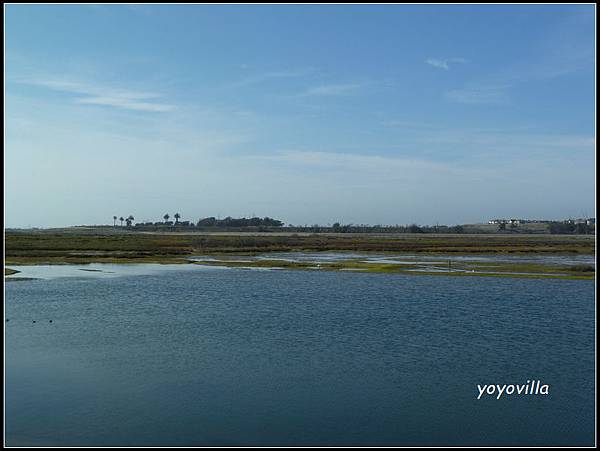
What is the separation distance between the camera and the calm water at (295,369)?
12.5 metres

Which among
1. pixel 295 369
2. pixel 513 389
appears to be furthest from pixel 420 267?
pixel 513 389

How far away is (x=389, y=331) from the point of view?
22016 mm

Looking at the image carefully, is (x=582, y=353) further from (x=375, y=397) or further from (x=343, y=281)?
(x=343, y=281)

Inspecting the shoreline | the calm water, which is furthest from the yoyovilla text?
the shoreline

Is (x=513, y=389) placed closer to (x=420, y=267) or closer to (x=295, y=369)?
(x=295, y=369)

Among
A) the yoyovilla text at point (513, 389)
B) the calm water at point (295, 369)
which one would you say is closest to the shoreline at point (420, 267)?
the calm water at point (295, 369)

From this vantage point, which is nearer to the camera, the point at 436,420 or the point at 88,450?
the point at 88,450

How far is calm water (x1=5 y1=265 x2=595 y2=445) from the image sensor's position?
41.0 ft

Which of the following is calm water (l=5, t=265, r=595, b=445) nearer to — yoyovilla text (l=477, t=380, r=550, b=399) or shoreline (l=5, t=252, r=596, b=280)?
yoyovilla text (l=477, t=380, r=550, b=399)

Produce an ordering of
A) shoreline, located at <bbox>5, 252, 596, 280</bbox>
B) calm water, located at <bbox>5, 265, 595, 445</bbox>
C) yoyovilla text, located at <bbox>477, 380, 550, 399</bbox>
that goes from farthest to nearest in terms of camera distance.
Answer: shoreline, located at <bbox>5, 252, 596, 280</bbox> → yoyovilla text, located at <bbox>477, 380, 550, 399</bbox> → calm water, located at <bbox>5, 265, 595, 445</bbox>

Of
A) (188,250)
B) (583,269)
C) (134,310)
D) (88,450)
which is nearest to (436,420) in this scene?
(88,450)

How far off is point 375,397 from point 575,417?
4657mm

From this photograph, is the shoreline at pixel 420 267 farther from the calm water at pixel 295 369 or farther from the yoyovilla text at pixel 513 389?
the yoyovilla text at pixel 513 389

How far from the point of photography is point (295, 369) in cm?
1688
